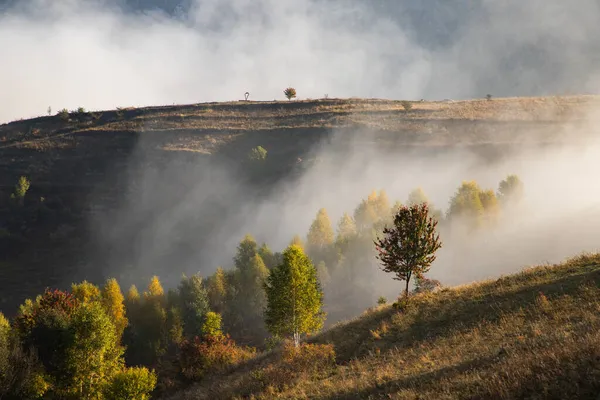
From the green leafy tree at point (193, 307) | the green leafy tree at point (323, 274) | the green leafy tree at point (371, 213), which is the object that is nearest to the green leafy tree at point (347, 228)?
the green leafy tree at point (371, 213)

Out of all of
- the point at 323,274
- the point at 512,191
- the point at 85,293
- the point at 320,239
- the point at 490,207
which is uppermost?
the point at 512,191

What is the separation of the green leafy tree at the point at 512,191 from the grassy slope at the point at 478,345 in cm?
9909

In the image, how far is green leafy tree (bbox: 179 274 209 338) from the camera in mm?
79750

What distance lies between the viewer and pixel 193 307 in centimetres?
8131

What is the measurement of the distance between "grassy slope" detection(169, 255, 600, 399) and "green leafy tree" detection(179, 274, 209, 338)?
165 ft

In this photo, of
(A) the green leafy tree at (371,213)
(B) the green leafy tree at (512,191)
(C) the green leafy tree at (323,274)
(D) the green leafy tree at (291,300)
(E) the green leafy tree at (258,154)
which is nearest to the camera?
(D) the green leafy tree at (291,300)

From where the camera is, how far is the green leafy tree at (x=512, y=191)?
118 m

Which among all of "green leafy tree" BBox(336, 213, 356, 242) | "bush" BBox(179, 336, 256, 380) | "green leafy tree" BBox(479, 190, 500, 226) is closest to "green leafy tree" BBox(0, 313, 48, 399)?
"bush" BBox(179, 336, 256, 380)

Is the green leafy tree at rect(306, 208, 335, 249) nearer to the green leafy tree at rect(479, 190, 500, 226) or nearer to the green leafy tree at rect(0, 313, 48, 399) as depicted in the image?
the green leafy tree at rect(479, 190, 500, 226)

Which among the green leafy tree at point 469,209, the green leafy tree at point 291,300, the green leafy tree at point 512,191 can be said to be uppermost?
the green leafy tree at point 512,191

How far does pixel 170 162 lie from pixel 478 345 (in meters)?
176

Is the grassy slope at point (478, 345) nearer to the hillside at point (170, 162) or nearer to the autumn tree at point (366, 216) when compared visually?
the autumn tree at point (366, 216)

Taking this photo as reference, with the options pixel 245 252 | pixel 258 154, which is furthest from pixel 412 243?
pixel 258 154

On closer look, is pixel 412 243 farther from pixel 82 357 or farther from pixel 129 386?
pixel 82 357
